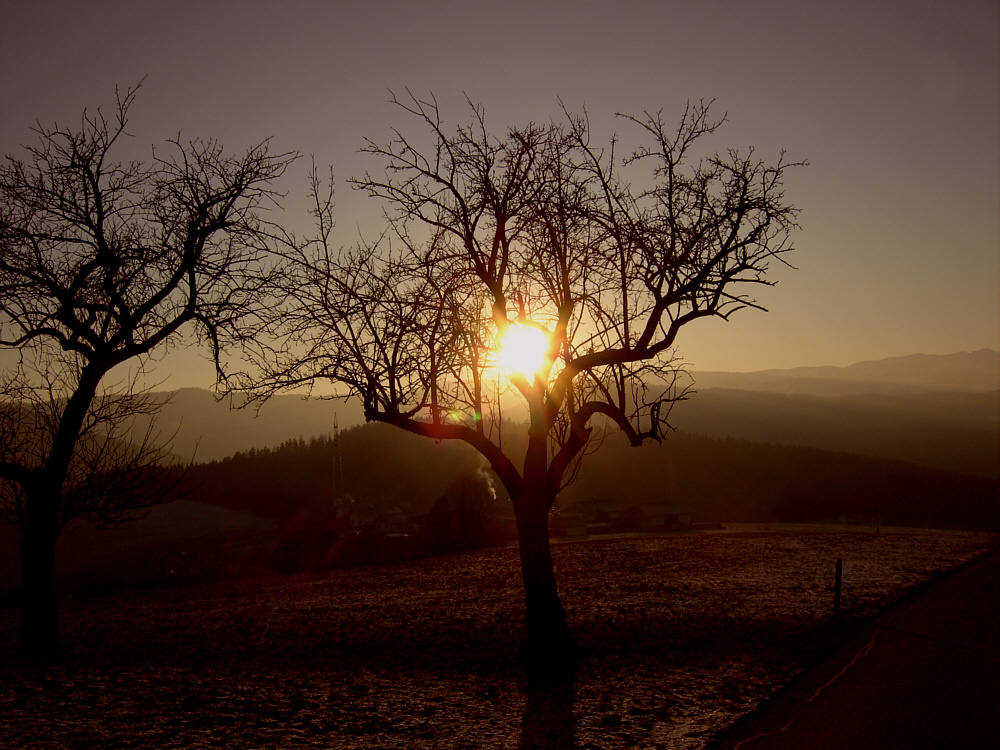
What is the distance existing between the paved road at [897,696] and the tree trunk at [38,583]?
9.43 m

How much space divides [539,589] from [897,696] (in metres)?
4.23

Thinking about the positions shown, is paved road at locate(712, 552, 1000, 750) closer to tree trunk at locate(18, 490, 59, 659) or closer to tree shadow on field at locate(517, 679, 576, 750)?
tree shadow on field at locate(517, 679, 576, 750)

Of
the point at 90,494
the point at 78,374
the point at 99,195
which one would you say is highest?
Answer: the point at 99,195

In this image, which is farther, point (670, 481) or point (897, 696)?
point (670, 481)

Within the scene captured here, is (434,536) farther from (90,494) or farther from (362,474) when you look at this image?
(362,474)

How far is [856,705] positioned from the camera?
6.91 metres

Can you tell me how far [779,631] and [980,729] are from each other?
4844mm

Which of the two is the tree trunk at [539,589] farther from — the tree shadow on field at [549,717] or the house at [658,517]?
the house at [658,517]

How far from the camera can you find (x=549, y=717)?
6738 millimetres

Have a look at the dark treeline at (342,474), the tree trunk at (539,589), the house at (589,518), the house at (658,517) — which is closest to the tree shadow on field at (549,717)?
the tree trunk at (539,589)

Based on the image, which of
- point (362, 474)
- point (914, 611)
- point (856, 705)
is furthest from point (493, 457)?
point (362, 474)

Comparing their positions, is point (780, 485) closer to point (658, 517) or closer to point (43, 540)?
point (658, 517)

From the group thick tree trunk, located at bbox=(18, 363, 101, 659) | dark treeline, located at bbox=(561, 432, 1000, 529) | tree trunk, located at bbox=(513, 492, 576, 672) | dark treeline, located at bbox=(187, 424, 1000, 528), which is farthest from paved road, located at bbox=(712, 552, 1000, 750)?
dark treeline, located at bbox=(561, 432, 1000, 529)

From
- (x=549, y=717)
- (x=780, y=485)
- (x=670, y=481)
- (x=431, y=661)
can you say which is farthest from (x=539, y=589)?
(x=670, y=481)
